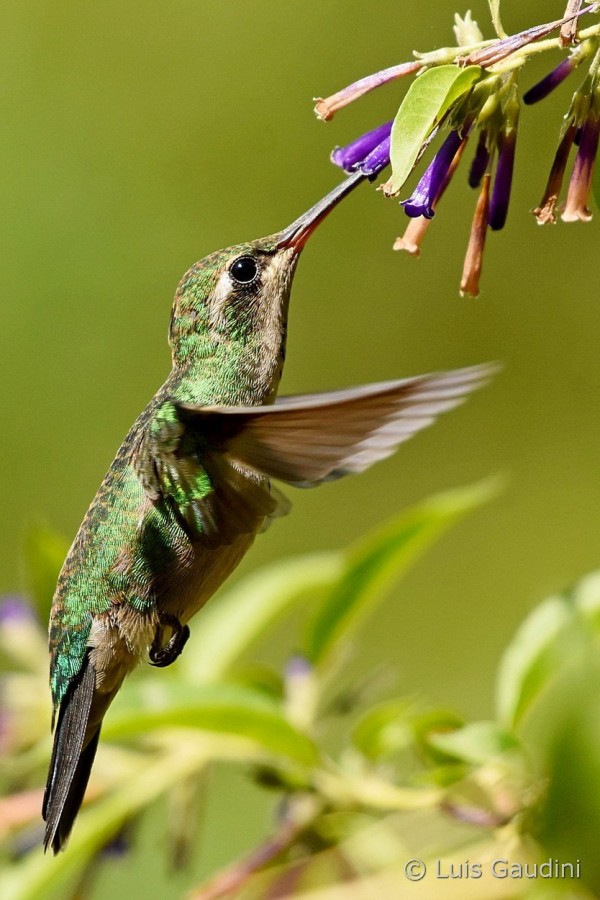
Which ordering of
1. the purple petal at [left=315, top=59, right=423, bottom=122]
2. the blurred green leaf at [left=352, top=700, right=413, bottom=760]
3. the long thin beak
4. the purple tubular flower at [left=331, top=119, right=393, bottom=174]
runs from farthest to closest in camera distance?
the blurred green leaf at [left=352, top=700, right=413, bottom=760] → the long thin beak → the purple tubular flower at [left=331, top=119, right=393, bottom=174] → the purple petal at [left=315, top=59, right=423, bottom=122]

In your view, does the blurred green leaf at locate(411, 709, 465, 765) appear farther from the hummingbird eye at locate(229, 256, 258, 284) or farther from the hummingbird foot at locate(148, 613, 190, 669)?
the hummingbird eye at locate(229, 256, 258, 284)

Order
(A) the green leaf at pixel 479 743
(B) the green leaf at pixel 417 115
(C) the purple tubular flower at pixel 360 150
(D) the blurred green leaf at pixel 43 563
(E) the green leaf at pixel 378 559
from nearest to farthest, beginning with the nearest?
(B) the green leaf at pixel 417 115
(C) the purple tubular flower at pixel 360 150
(A) the green leaf at pixel 479 743
(E) the green leaf at pixel 378 559
(D) the blurred green leaf at pixel 43 563

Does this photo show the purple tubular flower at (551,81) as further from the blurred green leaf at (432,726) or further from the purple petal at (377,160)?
the blurred green leaf at (432,726)

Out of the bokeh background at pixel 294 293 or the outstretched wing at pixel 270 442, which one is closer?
the outstretched wing at pixel 270 442

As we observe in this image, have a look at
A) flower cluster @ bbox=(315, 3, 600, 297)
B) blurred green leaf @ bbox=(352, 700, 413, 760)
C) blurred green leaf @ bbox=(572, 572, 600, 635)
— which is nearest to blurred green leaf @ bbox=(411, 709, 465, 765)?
blurred green leaf @ bbox=(352, 700, 413, 760)

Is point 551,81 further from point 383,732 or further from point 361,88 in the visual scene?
point 383,732

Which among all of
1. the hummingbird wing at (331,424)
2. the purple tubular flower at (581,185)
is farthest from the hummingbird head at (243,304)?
the purple tubular flower at (581,185)

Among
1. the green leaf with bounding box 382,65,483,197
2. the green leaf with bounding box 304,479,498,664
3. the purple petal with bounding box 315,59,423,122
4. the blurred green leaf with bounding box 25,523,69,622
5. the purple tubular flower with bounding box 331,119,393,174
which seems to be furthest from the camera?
the blurred green leaf with bounding box 25,523,69,622
